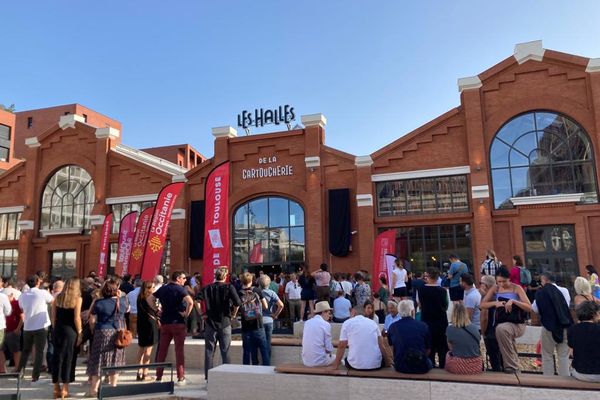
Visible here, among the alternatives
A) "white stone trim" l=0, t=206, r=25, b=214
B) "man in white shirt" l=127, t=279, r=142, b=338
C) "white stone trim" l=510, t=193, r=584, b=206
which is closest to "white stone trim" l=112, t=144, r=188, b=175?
"white stone trim" l=0, t=206, r=25, b=214

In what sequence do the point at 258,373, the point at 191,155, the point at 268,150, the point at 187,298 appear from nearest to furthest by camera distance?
the point at 258,373 → the point at 187,298 → the point at 268,150 → the point at 191,155

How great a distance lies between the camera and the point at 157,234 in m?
15.0

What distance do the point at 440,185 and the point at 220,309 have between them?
14.5 m

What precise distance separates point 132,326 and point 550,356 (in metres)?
9.09

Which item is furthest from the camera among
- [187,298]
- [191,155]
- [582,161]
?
[191,155]

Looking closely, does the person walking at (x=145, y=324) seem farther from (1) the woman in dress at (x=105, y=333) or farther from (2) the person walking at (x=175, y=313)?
(1) the woman in dress at (x=105, y=333)

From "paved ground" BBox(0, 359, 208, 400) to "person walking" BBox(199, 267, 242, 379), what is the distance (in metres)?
0.43

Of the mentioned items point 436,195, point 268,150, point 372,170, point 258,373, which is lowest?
point 258,373

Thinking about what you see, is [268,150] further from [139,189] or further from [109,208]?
[109,208]

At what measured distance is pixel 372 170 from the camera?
68.8ft

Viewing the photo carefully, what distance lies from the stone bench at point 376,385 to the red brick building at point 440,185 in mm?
13602

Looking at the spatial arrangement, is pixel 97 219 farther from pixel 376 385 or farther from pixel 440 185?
pixel 376 385

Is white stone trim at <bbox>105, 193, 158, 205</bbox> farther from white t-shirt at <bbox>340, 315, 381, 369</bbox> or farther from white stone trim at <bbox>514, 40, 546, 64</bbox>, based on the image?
white t-shirt at <bbox>340, 315, 381, 369</bbox>

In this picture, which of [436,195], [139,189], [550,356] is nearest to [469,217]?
[436,195]
